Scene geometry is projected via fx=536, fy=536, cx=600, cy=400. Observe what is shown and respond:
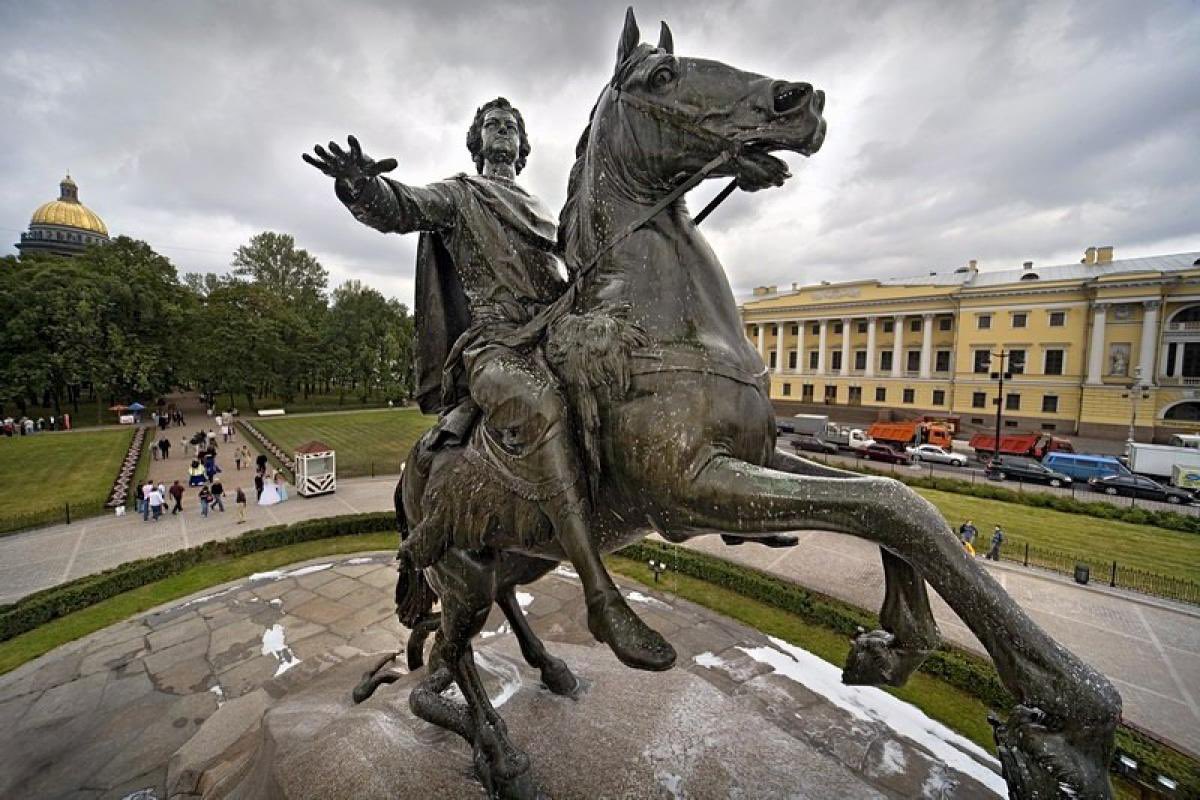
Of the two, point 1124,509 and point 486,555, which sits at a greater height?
point 486,555

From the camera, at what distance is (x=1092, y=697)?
2062 mm

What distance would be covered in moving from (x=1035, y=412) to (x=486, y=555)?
49.8m

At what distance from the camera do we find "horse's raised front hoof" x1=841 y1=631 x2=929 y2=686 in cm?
265

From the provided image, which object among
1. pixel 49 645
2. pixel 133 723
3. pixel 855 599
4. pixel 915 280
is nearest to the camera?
pixel 133 723

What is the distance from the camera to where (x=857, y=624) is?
1000 centimetres

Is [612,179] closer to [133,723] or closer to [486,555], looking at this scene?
[486,555]

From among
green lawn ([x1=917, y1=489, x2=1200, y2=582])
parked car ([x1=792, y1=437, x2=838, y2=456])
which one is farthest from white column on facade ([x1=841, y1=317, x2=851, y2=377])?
green lawn ([x1=917, y1=489, x2=1200, y2=582])

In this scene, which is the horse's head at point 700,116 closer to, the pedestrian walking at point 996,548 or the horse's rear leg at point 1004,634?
the horse's rear leg at point 1004,634

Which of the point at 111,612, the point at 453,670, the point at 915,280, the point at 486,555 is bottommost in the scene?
the point at 111,612

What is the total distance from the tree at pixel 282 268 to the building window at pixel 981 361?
63116mm

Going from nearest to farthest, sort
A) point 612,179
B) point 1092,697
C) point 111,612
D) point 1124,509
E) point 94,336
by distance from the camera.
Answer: point 1092,697 < point 612,179 < point 111,612 < point 1124,509 < point 94,336

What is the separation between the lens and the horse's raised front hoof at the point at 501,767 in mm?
3939

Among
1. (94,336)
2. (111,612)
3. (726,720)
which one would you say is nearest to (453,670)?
(726,720)

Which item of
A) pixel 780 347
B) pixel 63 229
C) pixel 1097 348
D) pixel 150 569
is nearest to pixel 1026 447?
pixel 1097 348
